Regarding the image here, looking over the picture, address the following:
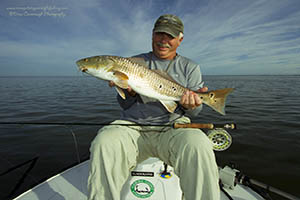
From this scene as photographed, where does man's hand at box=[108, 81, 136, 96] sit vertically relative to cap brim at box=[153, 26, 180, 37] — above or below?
below

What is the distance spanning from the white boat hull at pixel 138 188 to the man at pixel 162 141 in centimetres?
44

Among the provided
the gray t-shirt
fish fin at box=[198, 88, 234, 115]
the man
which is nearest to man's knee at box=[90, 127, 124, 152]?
the man

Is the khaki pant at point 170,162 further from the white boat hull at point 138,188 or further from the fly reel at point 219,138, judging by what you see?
the fly reel at point 219,138

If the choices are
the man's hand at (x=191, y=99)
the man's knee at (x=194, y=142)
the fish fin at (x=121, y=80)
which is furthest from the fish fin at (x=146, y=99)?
the man's knee at (x=194, y=142)

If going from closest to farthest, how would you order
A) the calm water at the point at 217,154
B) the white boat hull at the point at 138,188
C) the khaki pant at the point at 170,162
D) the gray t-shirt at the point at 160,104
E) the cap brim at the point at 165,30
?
the khaki pant at the point at 170,162 < the white boat hull at the point at 138,188 < the cap brim at the point at 165,30 < the gray t-shirt at the point at 160,104 < the calm water at the point at 217,154

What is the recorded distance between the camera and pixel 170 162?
8.52 feet

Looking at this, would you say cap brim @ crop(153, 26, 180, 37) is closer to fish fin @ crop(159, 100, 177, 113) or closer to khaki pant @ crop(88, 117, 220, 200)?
fish fin @ crop(159, 100, 177, 113)

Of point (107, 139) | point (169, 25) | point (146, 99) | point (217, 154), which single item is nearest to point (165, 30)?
point (169, 25)

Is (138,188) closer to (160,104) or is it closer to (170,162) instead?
(170,162)

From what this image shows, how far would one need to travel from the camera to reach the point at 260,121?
10.5 m

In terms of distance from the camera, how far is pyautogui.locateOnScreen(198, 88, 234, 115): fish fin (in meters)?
3.22

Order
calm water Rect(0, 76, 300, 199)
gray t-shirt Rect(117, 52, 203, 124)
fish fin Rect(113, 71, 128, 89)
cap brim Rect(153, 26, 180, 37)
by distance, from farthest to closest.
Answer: calm water Rect(0, 76, 300, 199) < gray t-shirt Rect(117, 52, 203, 124) < cap brim Rect(153, 26, 180, 37) < fish fin Rect(113, 71, 128, 89)

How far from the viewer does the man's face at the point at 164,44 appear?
345cm

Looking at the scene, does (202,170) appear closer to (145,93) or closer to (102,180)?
(102,180)
